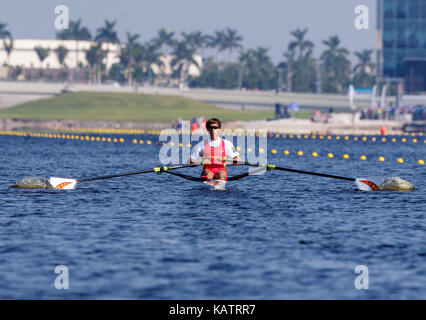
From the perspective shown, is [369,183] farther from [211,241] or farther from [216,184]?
[211,241]

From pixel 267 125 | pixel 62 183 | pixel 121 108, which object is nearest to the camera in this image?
pixel 62 183

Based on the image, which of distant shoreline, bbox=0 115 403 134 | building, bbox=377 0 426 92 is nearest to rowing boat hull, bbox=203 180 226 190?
distant shoreline, bbox=0 115 403 134

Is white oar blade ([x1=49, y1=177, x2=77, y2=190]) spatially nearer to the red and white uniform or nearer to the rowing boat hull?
the rowing boat hull

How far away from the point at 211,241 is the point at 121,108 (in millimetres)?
156387

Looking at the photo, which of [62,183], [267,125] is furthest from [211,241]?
[267,125]

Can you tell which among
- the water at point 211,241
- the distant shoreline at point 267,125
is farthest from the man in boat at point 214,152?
the distant shoreline at point 267,125

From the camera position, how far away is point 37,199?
2994cm

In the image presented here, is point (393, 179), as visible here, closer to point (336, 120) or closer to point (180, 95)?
point (336, 120)

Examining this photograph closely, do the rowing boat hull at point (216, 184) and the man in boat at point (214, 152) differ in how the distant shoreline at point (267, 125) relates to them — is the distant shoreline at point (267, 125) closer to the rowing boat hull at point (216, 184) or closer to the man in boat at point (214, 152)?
the rowing boat hull at point (216, 184)

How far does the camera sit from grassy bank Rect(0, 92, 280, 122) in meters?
165

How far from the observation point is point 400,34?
158 meters

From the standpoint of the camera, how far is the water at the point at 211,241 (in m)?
16.8

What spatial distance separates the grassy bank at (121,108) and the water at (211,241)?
128 m

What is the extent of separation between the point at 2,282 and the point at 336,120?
115m
